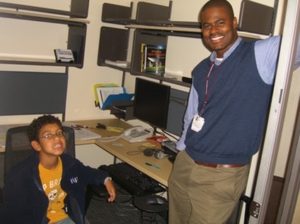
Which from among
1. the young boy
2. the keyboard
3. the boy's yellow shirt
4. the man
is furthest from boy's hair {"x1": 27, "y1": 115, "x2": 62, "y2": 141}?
the keyboard

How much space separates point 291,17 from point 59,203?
1.62m

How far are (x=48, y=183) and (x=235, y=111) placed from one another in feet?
3.68

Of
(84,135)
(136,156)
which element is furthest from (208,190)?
(84,135)

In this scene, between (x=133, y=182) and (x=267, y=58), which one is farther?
(x=133, y=182)

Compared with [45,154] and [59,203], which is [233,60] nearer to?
[45,154]

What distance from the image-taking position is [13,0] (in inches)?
108

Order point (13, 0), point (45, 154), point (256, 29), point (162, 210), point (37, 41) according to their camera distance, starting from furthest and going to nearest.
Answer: point (37, 41) → point (13, 0) → point (162, 210) → point (256, 29) → point (45, 154)

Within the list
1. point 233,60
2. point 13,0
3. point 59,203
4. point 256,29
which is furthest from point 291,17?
point 13,0

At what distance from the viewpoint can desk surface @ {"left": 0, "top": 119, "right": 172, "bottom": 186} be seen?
88.0 inches

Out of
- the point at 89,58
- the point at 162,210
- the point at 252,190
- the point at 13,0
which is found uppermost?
the point at 13,0

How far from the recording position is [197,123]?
1.76m

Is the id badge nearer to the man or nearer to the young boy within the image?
the man

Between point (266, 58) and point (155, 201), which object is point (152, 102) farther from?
point (266, 58)

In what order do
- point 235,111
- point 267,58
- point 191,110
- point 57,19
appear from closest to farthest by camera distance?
point 267,58
point 235,111
point 191,110
point 57,19
